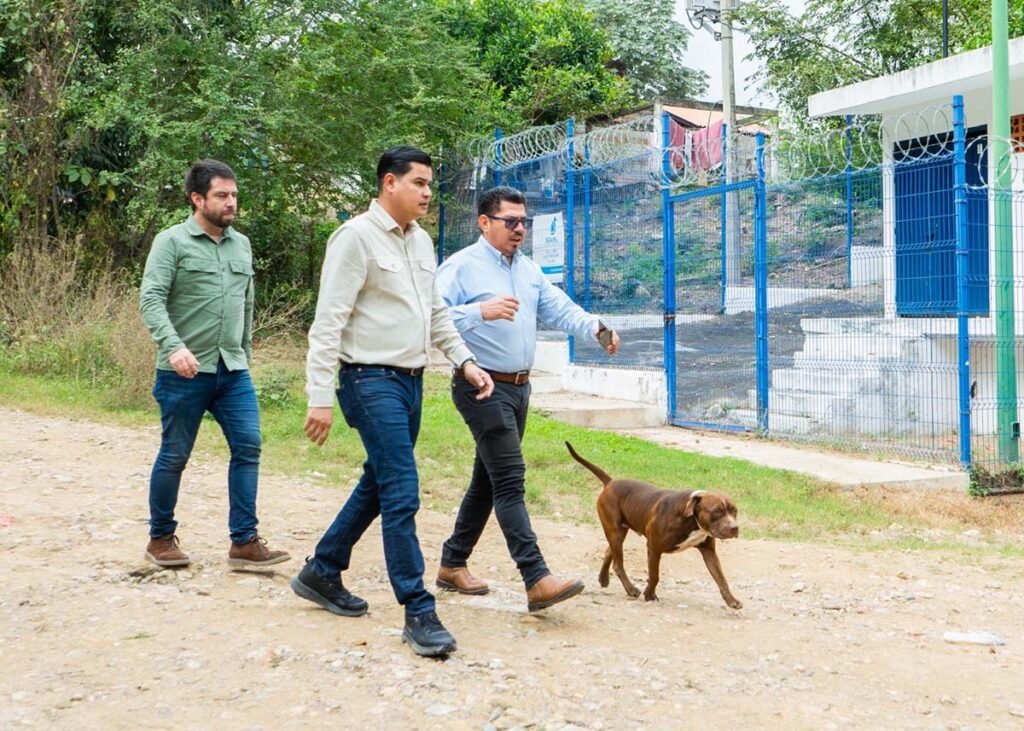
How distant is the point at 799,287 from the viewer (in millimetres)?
11141

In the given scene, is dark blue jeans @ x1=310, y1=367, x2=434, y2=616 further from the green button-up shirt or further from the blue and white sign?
the blue and white sign

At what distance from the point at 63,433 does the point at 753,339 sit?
644 centimetres

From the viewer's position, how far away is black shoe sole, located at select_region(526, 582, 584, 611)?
4641 mm

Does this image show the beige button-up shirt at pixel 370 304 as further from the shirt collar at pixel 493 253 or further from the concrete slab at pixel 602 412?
the concrete slab at pixel 602 412

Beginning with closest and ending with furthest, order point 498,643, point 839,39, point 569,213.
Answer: point 498,643, point 569,213, point 839,39

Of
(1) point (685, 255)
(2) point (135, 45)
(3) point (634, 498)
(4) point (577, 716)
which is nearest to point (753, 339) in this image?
(1) point (685, 255)

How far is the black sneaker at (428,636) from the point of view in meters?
4.14

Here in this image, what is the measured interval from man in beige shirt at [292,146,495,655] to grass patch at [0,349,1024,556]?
3.48m

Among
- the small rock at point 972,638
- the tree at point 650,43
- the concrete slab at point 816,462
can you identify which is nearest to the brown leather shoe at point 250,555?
the small rock at point 972,638

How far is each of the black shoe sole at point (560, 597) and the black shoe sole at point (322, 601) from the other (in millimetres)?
706

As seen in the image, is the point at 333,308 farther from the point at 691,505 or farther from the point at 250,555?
the point at 691,505

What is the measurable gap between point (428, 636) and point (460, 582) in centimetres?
119

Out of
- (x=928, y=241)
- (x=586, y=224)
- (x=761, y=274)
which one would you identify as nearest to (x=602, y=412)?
(x=761, y=274)

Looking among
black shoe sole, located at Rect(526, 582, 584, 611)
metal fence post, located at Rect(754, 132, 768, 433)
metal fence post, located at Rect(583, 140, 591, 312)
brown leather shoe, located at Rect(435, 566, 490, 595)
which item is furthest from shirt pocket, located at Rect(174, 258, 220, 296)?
metal fence post, located at Rect(583, 140, 591, 312)
